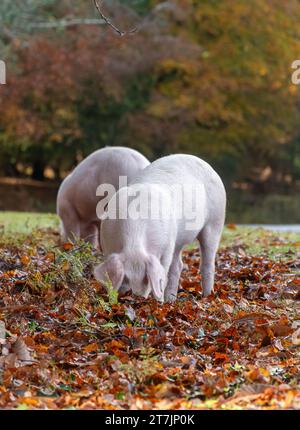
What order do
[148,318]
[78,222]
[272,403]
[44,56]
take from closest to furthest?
1. [272,403]
2. [148,318]
3. [78,222]
4. [44,56]

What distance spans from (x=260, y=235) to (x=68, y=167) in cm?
2262

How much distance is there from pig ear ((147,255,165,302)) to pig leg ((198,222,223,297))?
1.55 metres

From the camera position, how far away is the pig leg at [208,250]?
8.34 m

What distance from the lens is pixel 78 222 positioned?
35.2 ft

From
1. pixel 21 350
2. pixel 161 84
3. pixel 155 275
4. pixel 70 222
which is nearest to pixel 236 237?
pixel 70 222

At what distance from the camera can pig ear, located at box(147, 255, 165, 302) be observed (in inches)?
264

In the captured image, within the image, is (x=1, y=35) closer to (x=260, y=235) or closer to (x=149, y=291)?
(x=260, y=235)

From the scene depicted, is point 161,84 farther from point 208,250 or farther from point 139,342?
point 139,342

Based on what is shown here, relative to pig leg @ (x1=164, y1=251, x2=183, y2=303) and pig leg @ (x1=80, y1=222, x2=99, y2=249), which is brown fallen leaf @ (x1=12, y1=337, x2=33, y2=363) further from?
pig leg @ (x1=80, y1=222, x2=99, y2=249)

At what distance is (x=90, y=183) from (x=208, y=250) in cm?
243

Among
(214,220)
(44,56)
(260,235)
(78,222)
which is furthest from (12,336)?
(44,56)

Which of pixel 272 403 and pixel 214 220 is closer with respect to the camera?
pixel 272 403

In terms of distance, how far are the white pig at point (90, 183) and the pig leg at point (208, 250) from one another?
6.35ft

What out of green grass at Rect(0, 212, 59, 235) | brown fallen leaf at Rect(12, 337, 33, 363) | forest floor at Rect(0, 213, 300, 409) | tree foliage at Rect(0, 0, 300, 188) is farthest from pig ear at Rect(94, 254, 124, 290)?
tree foliage at Rect(0, 0, 300, 188)
